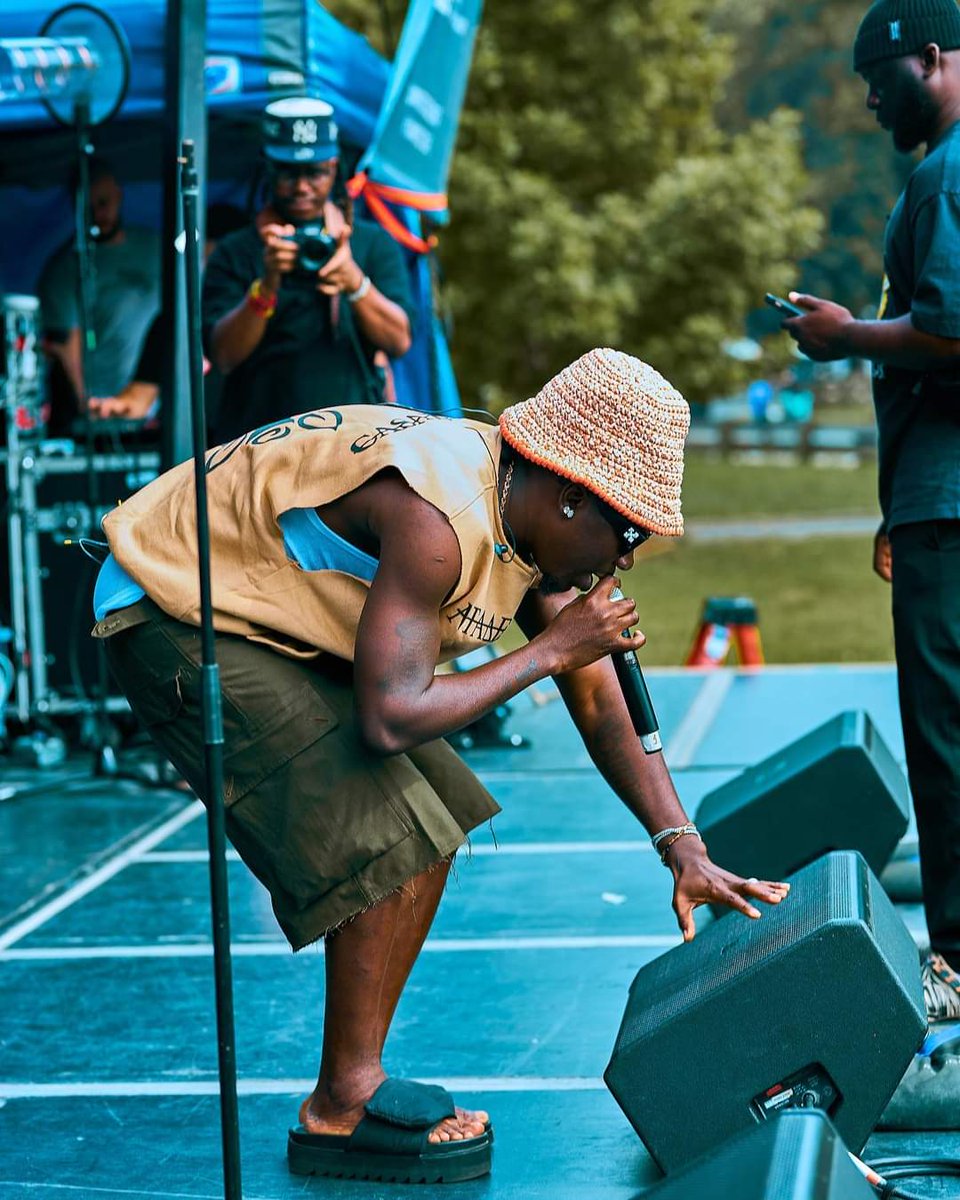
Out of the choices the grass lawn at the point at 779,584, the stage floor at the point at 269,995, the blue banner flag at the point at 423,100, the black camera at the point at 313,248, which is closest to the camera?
the stage floor at the point at 269,995

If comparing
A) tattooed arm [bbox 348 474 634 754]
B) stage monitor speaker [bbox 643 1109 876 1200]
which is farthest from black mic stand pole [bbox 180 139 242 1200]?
stage monitor speaker [bbox 643 1109 876 1200]

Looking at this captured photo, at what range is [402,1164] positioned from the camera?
3.28m

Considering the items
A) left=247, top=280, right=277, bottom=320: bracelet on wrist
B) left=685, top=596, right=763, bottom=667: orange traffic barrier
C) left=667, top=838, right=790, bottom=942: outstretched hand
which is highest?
left=247, top=280, right=277, bottom=320: bracelet on wrist

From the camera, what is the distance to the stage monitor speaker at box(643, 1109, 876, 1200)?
2.05 metres

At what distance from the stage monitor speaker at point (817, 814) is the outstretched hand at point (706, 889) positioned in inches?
55.6

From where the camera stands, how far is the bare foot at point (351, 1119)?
10.9 feet

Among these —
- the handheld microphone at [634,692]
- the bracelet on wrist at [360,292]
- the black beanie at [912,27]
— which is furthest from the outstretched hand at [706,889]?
the bracelet on wrist at [360,292]

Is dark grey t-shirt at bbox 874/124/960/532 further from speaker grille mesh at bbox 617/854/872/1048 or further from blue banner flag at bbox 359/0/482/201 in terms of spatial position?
blue banner flag at bbox 359/0/482/201

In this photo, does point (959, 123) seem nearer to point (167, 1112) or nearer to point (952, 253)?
point (952, 253)

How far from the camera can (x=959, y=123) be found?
3812 mm

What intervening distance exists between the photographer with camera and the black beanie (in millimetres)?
2637

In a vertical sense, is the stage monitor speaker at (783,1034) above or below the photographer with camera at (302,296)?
below

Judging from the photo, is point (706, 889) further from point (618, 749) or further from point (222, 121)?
point (222, 121)

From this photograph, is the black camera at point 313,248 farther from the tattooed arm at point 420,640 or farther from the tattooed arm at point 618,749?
the tattooed arm at point 420,640
